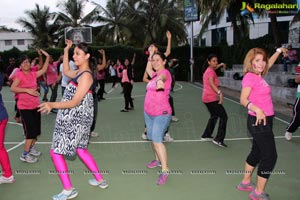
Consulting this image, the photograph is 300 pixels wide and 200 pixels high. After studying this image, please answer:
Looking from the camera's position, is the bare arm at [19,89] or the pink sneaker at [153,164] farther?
the pink sneaker at [153,164]

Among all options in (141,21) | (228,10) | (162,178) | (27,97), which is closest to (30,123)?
(27,97)

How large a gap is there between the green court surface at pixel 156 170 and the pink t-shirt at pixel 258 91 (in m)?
1.12

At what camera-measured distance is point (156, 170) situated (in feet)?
16.9

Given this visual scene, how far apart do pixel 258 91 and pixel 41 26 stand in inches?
1619

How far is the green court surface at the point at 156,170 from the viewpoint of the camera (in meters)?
4.28

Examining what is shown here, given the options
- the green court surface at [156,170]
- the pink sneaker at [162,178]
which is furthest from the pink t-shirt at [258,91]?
the pink sneaker at [162,178]

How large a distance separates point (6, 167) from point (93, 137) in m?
2.93

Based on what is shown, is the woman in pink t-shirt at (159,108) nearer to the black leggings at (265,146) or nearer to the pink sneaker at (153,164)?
the pink sneaker at (153,164)

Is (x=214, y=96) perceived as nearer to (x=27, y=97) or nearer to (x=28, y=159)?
(x=27, y=97)

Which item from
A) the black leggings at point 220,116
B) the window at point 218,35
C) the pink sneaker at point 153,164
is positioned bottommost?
the pink sneaker at point 153,164

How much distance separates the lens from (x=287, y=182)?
4539 millimetres

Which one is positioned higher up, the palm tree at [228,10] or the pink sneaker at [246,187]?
the palm tree at [228,10]

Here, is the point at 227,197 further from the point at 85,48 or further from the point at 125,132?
the point at 125,132

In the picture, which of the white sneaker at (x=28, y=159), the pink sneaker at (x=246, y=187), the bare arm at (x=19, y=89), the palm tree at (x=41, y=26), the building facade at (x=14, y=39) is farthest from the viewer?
the building facade at (x=14, y=39)
